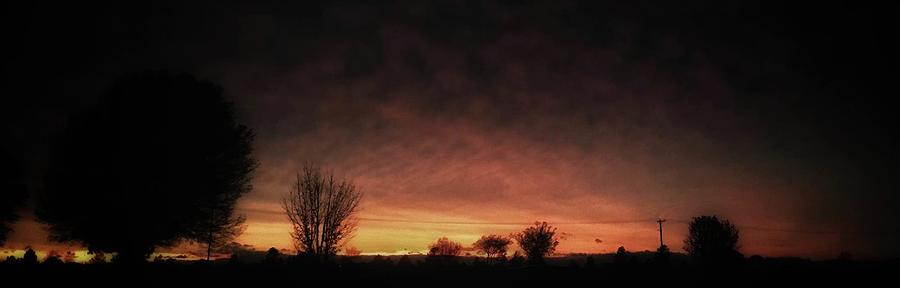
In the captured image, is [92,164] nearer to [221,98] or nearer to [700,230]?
[221,98]

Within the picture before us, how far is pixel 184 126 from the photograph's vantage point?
2116cm

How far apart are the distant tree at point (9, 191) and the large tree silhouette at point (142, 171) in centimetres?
1671

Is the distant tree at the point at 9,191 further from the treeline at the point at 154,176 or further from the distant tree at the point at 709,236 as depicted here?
the distant tree at the point at 709,236

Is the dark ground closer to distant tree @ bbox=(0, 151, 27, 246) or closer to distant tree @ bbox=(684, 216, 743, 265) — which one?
distant tree @ bbox=(0, 151, 27, 246)

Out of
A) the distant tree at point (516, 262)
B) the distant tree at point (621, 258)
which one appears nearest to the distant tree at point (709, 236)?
the distant tree at point (621, 258)

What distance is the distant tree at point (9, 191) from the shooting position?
30984 millimetres

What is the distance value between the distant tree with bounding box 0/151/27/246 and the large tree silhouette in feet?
54.8

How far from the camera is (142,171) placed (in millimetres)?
19969

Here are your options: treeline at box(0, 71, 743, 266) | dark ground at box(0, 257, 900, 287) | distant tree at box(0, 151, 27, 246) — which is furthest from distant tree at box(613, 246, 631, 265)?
distant tree at box(0, 151, 27, 246)

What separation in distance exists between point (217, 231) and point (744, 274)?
2578 cm

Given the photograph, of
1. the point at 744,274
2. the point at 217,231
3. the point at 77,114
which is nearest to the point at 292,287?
the point at 217,231

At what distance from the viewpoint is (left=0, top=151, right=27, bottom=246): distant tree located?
3098 cm

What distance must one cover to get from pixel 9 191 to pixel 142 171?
Result: 21507 mm

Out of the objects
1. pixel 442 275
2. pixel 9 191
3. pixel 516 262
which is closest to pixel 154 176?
pixel 442 275
